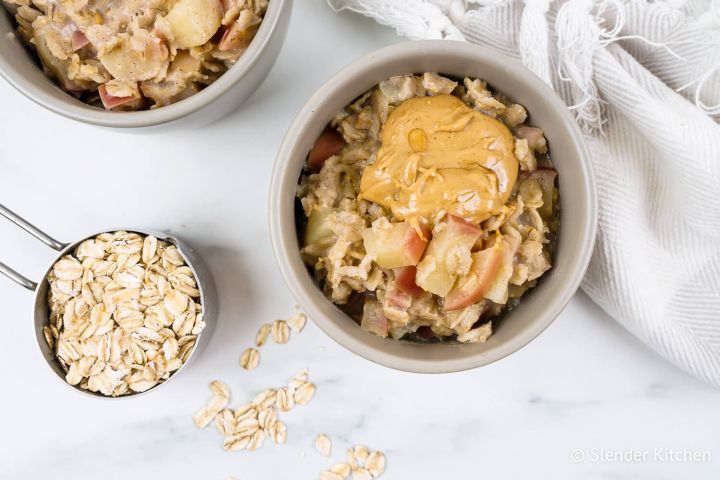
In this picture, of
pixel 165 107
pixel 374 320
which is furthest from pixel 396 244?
pixel 165 107

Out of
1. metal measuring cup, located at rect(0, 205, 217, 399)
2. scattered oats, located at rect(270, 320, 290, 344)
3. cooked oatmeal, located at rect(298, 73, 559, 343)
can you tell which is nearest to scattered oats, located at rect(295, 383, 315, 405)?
scattered oats, located at rect(270, 320, 290, 344)

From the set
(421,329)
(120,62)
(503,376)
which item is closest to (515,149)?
(421,329)

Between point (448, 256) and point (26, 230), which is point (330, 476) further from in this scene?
point (26, 230)

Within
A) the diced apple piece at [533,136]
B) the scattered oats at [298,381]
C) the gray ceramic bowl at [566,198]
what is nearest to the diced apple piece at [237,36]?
the gray ceramic bowl at [566,198]

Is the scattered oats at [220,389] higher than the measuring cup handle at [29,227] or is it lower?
lower

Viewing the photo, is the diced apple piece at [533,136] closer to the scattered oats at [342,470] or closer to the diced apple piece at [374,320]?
the diced apple piece at [374,320]

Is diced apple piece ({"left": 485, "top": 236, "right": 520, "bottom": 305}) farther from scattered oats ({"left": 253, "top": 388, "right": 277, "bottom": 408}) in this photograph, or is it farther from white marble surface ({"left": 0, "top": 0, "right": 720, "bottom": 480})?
scattered oats ({"left": 253, "top": 388, "right": 277, "bottom": 408})
